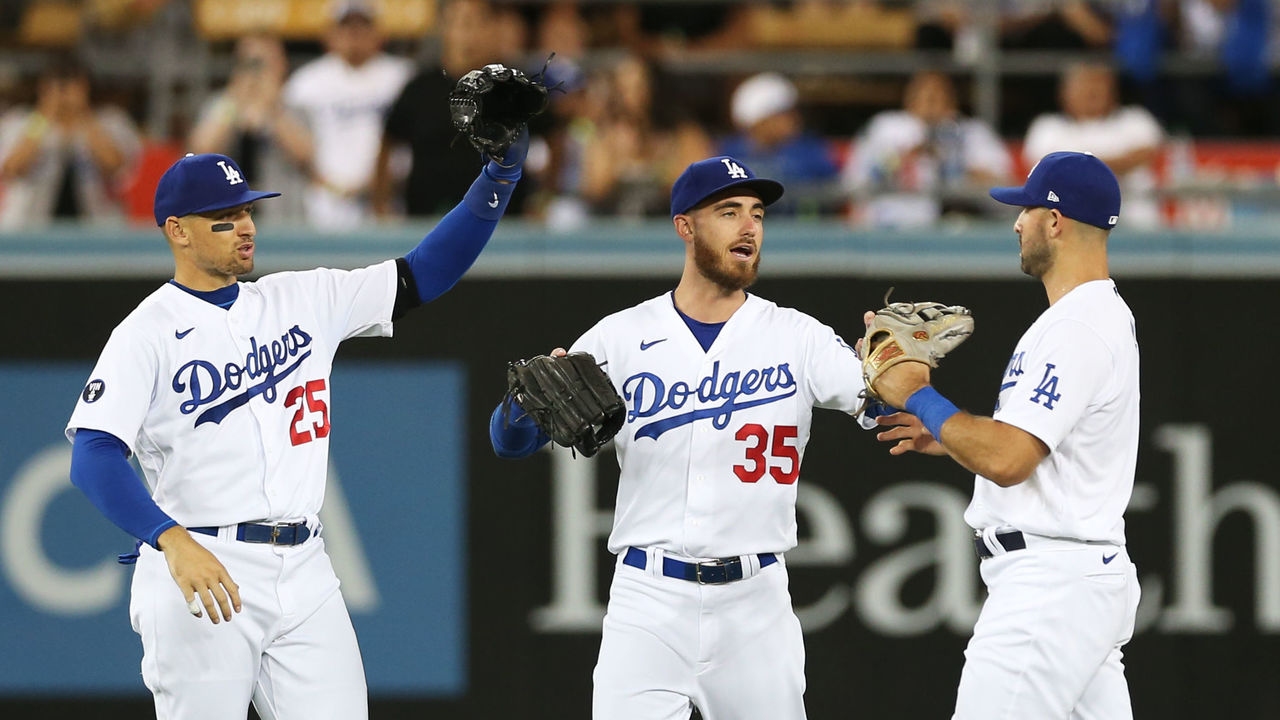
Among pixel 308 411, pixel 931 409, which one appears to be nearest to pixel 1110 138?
pixel 931 409

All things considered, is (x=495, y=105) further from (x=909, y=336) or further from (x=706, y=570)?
(x=706, y=570)

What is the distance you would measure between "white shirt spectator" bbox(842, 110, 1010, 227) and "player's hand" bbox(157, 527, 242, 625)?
4.35m

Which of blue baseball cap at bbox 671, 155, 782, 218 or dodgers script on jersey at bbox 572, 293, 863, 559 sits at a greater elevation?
blue baseball cap at bbox 671, 155, 782, 218

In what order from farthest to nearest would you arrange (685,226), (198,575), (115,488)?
(685,226) < (115,488) < (198,575)

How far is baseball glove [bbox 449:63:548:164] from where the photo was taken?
495cm

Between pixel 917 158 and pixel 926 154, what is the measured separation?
0.22 feet

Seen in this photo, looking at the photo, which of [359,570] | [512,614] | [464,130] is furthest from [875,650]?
[464,130]

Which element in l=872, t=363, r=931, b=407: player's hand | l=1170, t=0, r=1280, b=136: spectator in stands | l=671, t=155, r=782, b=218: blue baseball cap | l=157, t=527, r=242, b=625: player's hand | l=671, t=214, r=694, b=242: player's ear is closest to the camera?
l=157, t=527, r=242, b=625: player's hand

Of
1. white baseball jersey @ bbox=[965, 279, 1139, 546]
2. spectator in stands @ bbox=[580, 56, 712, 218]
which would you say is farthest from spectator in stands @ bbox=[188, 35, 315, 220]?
white baseball jersey @ bbox=[965, 279, 1139, 546]

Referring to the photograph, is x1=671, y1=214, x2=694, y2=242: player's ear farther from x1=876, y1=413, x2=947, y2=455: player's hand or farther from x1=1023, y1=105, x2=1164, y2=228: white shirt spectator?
x1=1023, y1=105, x2=1164, y2=228: white shirt spectator

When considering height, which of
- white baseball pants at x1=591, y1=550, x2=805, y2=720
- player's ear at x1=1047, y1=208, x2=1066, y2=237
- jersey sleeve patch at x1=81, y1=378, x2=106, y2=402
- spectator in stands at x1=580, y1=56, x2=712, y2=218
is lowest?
white baseball pants at x1=591, y1=550, x2=805, y2=720

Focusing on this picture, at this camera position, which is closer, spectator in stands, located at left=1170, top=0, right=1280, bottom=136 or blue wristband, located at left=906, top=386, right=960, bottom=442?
blue wristband, located at left=906, top=386, right=960, bottom=442

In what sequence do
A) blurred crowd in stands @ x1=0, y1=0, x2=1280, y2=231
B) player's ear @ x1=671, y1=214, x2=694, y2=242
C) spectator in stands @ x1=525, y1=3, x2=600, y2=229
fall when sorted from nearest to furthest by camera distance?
player's ear @ x1=671, y1=214, x2=694, y2=242 < blurred crowd in stands @ x1=0, y1=0, x2=1280, y2=231 < spectator in stands @ x1=525, y1=3, x2=600, y2=229

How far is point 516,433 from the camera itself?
16.4 feet
